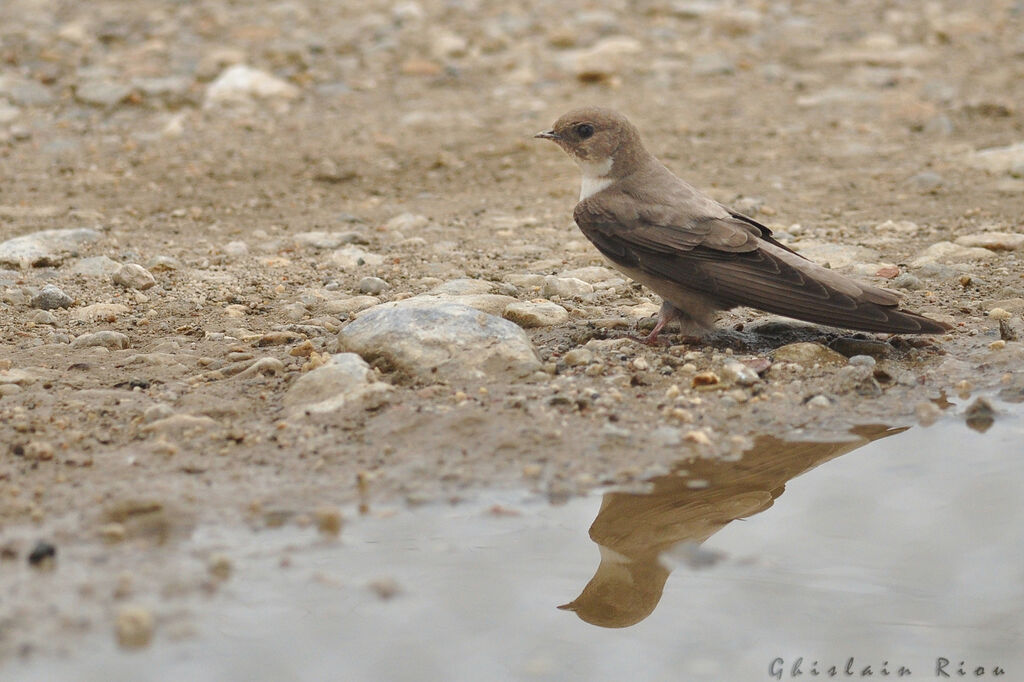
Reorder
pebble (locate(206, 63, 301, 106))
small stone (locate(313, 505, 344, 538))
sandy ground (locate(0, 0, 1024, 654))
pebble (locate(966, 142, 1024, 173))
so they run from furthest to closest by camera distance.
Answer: pebble (locate(206, 63, 301, 106)) < pebble (locate(966, 142, 1024, 173)) < sandy ground (locate(0, 0, 1024, 654)) < small stone (locate(313, 505, 344, 538))

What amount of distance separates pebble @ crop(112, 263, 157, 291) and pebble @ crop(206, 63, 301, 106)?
3.52 m

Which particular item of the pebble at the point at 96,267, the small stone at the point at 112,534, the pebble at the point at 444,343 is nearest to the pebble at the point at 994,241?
the pebble at the point at 444,343

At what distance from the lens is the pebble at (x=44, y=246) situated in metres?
6.02

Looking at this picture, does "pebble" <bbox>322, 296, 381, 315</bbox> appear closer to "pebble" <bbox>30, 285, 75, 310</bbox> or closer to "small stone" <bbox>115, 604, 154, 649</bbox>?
"pebble" <bbox>30, 285, 75, 310</bbox>

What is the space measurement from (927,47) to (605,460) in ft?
25.6

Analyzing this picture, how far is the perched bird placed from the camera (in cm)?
474

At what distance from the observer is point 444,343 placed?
15.0 feet

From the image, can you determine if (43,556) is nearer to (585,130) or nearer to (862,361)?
(862,361)

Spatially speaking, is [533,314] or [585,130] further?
[585,130]

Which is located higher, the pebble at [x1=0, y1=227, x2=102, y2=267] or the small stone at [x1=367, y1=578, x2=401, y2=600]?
the small stone at [x1=367, y1=578, x2=401, y2=600]

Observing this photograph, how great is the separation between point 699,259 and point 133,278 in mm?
2707

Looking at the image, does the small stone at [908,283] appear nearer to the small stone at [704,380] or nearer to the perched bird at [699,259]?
the perched bird at [699,259]

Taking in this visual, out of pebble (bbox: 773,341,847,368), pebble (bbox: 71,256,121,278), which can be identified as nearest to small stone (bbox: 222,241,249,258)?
pebble (bbox: 71,256,121,278)

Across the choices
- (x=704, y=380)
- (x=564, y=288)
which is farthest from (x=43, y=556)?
(x=564, y=288)
